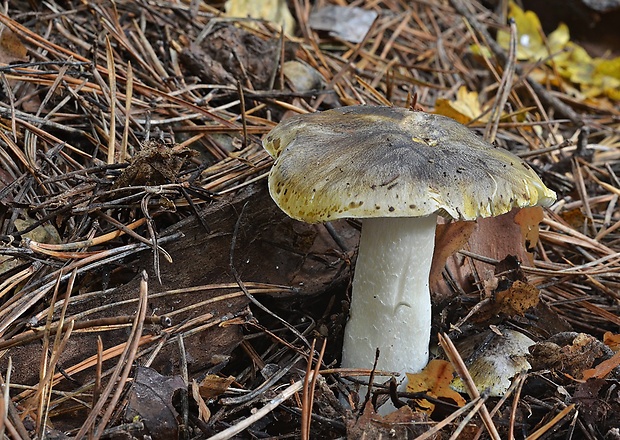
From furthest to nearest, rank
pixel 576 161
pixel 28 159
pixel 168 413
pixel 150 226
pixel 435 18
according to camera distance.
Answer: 1. pixel 435 18
2. pixel 576 161
3. pixel 28 159
4. pixel 150 226
5. pixel 168 413

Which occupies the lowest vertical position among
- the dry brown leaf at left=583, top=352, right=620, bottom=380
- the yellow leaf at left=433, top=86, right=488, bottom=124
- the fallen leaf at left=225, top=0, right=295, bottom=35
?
the dry brown leaf at left=583, top=352, right=620, bottom=380

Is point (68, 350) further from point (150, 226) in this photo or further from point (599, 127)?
point (599, 127)

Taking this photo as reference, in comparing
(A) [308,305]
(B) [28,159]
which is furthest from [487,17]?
(B) [28,159]

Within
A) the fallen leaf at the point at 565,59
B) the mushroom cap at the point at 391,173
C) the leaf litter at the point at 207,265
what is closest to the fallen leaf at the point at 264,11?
the leaf litter at the point at 207,265

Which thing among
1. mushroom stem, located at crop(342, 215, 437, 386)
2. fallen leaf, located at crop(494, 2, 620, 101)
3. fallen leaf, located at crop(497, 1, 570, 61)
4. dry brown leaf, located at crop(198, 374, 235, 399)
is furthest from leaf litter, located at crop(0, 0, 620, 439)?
fallen leaf, located at crop(497, 1, 570, 61)

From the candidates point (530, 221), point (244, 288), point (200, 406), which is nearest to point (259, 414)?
point (200, 406)

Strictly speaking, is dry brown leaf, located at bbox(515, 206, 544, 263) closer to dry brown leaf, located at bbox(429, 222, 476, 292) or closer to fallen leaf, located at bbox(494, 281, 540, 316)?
dry brown leaf, located at bbox(429, 222, 476, 292)

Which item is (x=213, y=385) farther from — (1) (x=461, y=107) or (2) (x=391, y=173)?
(1) (x=461, y=107)
